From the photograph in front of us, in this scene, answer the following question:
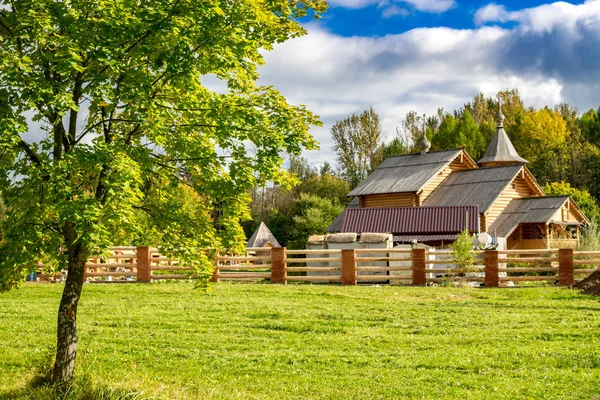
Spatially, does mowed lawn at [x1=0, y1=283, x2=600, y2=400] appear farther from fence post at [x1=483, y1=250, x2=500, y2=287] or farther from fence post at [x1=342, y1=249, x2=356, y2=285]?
fence post at [x1=342, y1=249, x2=356, y2=285]

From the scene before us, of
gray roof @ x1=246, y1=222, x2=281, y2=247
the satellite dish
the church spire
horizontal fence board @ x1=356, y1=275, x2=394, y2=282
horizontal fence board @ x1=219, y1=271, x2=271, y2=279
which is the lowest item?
horizontal fence board @ x1=356, y1=275, x2=394, y2=282

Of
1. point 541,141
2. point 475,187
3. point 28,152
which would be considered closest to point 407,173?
point 475,187

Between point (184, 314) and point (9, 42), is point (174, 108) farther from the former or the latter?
point (184, 314)

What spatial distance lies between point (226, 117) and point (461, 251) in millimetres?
16264

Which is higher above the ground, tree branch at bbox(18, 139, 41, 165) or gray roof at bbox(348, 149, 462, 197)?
gray roof at bbox(348, 149, 462, 197)

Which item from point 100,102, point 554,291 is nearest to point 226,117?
point 100,102

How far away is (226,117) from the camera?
8.53 meters

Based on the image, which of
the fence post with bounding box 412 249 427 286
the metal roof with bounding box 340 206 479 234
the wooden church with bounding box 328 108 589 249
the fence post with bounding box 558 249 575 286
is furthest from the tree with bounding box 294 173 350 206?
the fence post with bounding box 558 249 575 286

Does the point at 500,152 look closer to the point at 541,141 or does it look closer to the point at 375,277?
the point at 541,141

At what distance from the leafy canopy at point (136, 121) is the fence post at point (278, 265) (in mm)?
14740

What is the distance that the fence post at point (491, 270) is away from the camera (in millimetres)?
23237

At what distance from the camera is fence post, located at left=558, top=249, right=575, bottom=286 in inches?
904

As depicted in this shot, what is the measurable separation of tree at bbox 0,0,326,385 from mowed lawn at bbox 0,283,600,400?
1.84 m

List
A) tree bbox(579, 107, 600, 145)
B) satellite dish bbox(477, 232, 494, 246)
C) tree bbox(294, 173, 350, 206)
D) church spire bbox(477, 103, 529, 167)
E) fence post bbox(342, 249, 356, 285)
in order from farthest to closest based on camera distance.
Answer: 1. tree bbox(579, 107, 600, 145)
2. tree bbox(294, 173, 350, 206)
3. church spire bbox(477, 103, 529, 167)
4. satellite dish bbox(477, 232, 494, 246)
5. fence post bbox(342, 249, 356, 285)
